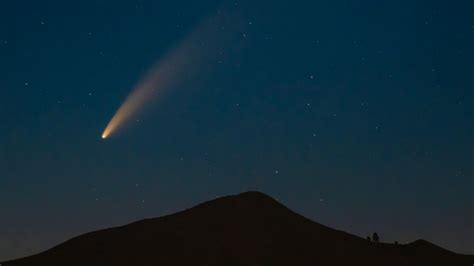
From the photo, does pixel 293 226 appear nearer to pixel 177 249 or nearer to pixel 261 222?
pixel 261 222

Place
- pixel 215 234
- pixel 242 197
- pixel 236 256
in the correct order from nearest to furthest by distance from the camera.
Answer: pixel 236 256
pixel 215 234
pixel 242 197

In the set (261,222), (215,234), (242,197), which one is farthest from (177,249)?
(242,197)

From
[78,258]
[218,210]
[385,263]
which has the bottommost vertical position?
[385,263]

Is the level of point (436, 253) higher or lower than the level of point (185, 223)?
lower

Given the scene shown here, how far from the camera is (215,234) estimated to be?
2447 inches

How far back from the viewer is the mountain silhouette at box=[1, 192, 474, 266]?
56281 mm

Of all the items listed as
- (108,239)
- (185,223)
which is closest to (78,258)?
(108,239)

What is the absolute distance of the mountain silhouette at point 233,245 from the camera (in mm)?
56281

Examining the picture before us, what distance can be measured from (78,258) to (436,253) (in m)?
33.8

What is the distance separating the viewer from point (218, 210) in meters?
69.4

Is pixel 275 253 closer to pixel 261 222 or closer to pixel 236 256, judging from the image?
pixel 236 256

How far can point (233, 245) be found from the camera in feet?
194

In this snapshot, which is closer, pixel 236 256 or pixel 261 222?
pixel 236 256

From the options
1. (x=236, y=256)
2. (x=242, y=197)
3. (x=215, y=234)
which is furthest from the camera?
(x=242, y=197)
